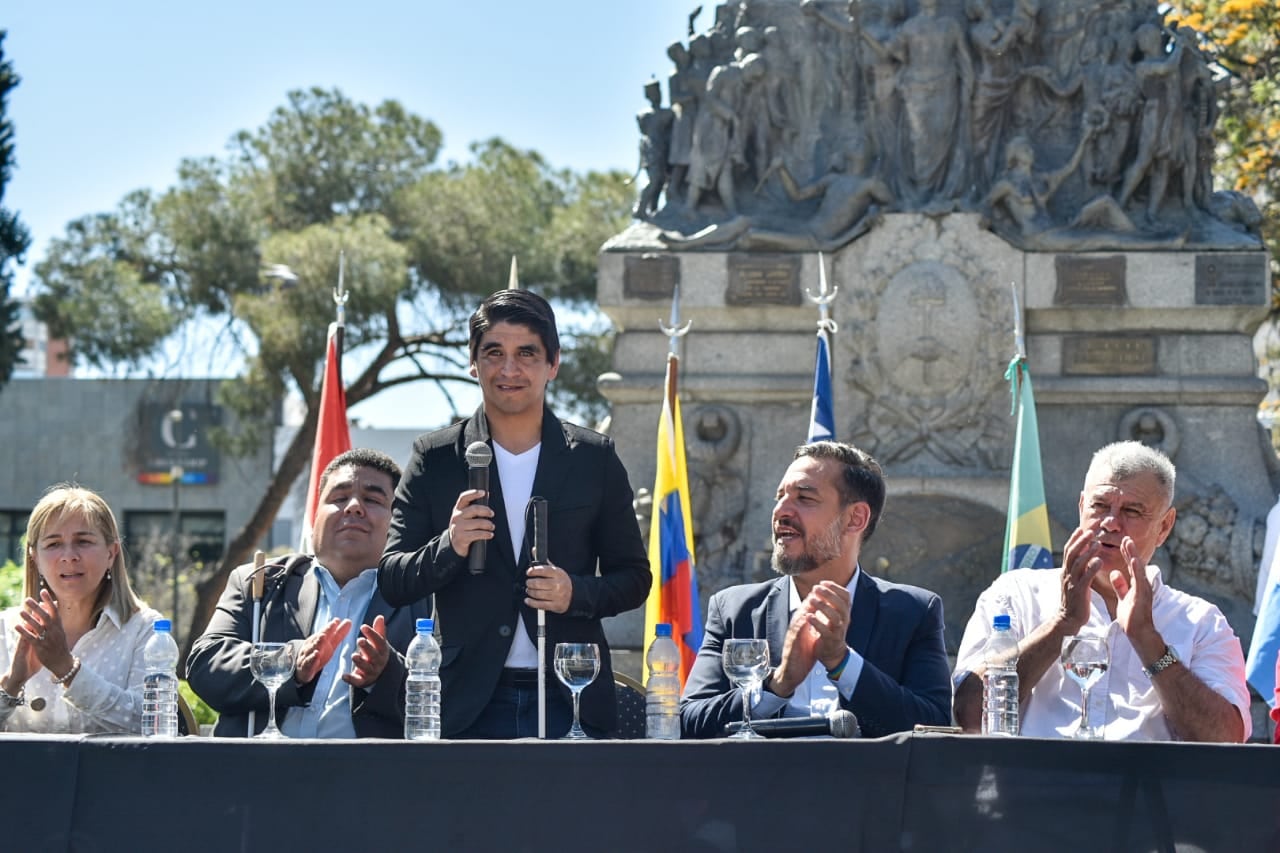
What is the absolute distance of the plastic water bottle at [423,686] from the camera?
446 centimetres

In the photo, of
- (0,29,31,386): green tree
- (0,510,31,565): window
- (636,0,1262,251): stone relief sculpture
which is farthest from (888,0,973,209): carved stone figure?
(0,510,31,565): window

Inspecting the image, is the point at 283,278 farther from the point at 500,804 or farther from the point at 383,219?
the point at 500,804

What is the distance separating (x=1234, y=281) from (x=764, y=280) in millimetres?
2824

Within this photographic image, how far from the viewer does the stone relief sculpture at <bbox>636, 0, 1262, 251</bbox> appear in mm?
11617

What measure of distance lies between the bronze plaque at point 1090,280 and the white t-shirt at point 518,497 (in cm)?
705

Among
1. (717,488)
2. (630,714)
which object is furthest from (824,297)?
(630,714)

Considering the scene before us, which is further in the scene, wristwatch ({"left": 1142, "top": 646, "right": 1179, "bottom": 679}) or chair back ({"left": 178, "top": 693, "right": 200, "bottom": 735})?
chair back ({"left": 178, "top": 693, "right": 200, "bottom": 735})

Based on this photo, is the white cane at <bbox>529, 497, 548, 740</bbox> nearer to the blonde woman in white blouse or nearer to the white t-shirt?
the white t-shirt

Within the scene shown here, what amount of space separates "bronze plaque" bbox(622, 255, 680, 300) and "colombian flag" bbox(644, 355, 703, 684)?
2336 mm

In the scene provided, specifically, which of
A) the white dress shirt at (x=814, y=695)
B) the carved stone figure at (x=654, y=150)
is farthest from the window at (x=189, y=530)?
the white dress shirt at (x=814, y=695)

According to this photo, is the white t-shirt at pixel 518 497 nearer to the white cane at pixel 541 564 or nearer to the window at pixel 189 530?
the white cane at pixel 541 564

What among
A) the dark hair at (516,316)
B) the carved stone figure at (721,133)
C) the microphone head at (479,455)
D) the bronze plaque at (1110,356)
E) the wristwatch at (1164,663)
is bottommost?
the wristwatch at (1164,663)

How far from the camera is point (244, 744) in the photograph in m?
3.85

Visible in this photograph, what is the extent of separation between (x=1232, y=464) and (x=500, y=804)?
8328 mm
